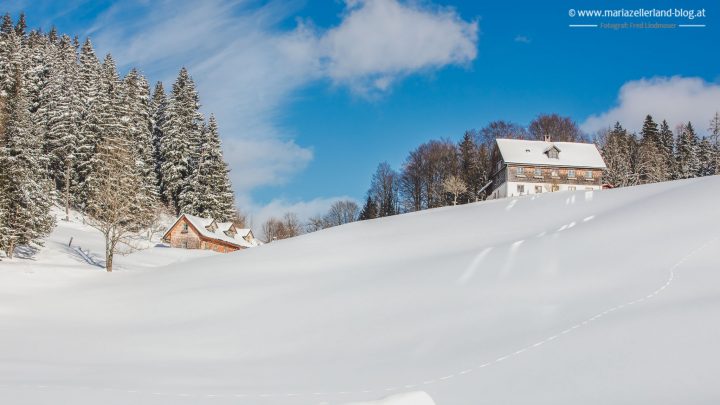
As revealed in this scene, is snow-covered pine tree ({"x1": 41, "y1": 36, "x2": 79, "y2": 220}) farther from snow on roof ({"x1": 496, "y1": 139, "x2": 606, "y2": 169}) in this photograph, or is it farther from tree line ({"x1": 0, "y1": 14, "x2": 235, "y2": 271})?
snow on roof ({"x1": 496, "y1": 139, "x2": 606, "y2": 169})

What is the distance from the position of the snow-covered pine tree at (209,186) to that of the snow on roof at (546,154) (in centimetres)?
3111

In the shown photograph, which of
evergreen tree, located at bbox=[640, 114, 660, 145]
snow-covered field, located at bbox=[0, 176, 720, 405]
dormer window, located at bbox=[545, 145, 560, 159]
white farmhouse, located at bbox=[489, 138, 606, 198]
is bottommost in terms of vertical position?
snow-covered field, located at bbox=[0, 176, 720, 405]

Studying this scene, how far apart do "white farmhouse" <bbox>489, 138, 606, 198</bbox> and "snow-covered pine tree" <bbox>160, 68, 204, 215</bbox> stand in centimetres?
3458

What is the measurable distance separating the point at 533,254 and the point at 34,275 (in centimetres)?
1670

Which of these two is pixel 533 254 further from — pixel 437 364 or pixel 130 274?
pixel 130 274

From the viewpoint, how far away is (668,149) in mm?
72938

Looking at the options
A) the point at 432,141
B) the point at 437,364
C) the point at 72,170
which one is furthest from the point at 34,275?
the point at 432,141

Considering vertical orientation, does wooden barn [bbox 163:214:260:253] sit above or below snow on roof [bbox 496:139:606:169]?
below

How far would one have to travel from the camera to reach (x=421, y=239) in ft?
57.5

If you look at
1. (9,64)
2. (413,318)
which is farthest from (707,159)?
(9,64)

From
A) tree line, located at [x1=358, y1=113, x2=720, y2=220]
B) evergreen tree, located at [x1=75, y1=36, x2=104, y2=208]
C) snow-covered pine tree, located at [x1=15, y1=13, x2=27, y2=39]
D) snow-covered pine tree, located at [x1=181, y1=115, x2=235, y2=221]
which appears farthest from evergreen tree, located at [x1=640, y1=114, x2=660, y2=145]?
snow-covered pine tree, located at [x1=15, y1=13, x2=27, y2=39]

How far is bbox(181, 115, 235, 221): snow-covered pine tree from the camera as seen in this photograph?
2290 inches

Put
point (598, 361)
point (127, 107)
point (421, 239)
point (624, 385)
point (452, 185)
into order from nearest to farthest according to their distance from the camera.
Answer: point (624, 385)
point (598, 361)
point (421, 239)
point (127, 107)
point (452, 185)

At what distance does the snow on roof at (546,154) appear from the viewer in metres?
58.4
